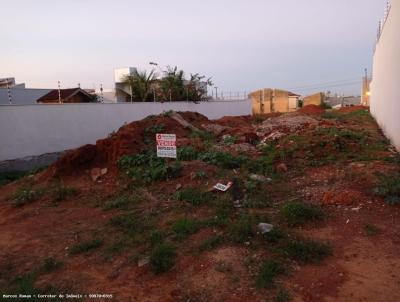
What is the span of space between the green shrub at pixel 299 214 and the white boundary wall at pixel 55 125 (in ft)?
30.1

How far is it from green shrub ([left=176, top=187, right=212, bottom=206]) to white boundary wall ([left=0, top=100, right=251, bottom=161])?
720 cm

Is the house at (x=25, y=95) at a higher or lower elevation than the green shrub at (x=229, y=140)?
higher

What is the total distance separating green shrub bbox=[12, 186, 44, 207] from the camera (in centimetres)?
698

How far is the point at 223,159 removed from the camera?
311 inches

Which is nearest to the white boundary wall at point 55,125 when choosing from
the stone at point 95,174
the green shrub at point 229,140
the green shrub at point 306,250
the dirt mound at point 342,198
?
the stone at point 95,174

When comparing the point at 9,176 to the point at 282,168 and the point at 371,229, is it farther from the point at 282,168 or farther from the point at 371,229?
the point at 371,229

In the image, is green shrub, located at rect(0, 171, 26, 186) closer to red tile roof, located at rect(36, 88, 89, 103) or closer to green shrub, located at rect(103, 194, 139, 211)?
green shrub, located at rect(103, 194, 139, 211)

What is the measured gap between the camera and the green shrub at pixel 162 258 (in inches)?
154

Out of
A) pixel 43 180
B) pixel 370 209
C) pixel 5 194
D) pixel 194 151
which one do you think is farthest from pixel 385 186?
pixel 5 194

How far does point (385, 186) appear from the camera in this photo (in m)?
5.47

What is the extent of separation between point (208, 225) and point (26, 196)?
4.16 m

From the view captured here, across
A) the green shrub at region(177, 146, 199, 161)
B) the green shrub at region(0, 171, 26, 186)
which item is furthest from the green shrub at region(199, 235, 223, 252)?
the green shrub at region(0, 171, 26, 186)

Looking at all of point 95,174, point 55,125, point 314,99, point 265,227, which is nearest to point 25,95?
point 55,125

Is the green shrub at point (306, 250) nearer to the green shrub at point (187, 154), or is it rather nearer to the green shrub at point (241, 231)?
the green shrub at point (241, 231)
